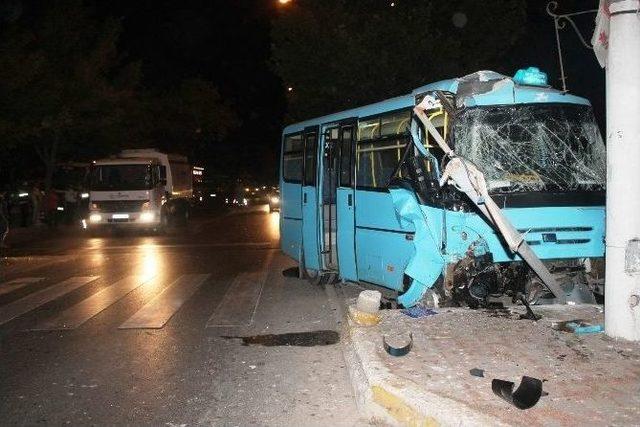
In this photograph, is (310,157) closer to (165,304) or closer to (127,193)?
(165,304)

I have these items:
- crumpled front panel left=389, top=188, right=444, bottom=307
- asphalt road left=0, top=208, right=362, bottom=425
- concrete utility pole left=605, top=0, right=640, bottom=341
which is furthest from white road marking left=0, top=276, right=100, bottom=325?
concrete utility pole left=605, top=0, right=640, bottom=341

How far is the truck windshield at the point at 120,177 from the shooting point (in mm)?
21656

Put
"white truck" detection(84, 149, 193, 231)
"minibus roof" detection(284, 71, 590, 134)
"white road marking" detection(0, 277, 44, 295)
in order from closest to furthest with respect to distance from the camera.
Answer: "minibus roof" detection(284, 71, 590, 134) < "white road marking" detection(0, 277, 44, 295) < "white truck" detection(84, 149, 193, 231)

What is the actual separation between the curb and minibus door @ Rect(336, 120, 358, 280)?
3.63 m

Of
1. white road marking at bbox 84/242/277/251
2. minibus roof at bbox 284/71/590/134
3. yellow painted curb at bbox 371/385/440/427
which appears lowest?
white road marking at bbox 84/242/277/251

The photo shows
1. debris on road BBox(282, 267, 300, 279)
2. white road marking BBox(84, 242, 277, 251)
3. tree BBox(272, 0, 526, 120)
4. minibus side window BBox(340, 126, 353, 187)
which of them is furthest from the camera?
tree BBox(272, 0, 526, 120)

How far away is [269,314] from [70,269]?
6972 mm

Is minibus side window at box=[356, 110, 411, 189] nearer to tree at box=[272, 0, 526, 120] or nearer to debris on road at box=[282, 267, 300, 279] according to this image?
debris on road at box=[282, 267, 300, 279]

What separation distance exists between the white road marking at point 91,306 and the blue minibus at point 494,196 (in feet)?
14.0

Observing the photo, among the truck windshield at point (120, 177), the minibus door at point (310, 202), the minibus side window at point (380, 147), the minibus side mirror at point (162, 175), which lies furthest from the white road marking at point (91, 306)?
the minibus side mirror at point (162, 175)

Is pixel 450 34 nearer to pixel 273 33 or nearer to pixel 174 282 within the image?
pixel 273 33

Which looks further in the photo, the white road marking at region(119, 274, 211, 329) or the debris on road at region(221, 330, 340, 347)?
the white road marking at region(119, 274, 211, 329)

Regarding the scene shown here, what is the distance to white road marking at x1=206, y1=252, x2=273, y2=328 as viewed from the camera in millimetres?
8359

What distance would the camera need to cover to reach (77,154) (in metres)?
31.0
